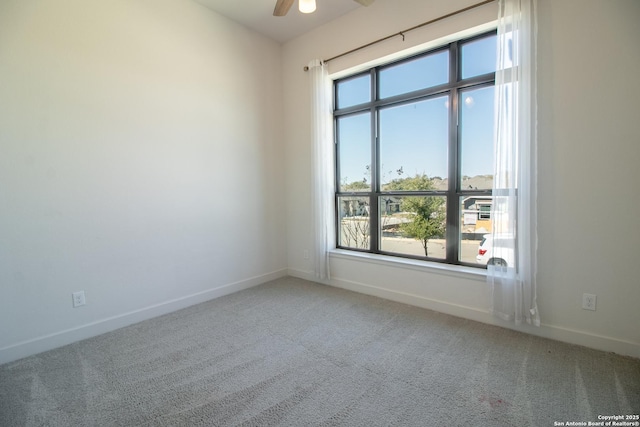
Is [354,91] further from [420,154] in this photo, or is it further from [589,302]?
[589,302]

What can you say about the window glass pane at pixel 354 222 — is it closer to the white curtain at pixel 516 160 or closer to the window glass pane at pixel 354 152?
the window glass pane at pixel 354 152

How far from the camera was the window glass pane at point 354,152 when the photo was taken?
142 inches

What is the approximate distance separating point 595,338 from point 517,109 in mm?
1822

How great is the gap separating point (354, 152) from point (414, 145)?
772 mm

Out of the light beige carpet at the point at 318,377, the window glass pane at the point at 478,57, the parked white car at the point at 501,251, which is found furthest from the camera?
the window glass pane at the point at 478,57

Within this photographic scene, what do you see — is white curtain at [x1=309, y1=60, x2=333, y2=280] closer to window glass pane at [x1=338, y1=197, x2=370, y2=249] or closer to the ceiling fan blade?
window glass pane at [x1=338, y1=197, x2=370, y2=249]

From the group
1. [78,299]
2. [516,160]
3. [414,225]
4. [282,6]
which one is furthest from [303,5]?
[78,299]

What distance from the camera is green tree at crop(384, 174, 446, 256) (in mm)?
3100

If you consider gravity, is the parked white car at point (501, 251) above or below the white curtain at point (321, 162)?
below

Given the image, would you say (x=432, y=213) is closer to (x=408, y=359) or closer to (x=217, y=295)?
(x=408, y=359)

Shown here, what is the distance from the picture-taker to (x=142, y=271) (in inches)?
112

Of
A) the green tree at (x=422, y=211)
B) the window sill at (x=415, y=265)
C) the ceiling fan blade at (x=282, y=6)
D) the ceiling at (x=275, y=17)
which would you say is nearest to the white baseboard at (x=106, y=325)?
the window sill at (x=415, y=265)

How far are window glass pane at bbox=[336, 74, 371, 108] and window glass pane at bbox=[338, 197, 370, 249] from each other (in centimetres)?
120

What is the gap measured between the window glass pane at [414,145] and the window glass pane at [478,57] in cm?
32
